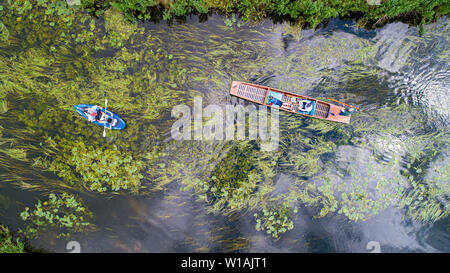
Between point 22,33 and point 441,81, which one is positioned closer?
point 22,33

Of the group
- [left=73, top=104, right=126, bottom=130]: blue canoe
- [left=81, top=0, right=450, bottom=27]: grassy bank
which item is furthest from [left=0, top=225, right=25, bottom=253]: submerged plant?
[left=81, top=0, right=450, bottom=27]: grassy bank

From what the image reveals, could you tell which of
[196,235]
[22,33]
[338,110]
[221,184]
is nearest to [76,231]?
[196,235]

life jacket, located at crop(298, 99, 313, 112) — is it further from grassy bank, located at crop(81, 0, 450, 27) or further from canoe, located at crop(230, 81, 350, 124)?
grassy bank, located at crop(81, 0, 450, 27)

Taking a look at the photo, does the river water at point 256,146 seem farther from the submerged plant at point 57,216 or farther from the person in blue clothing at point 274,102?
the person in blue clothing at point 274,102

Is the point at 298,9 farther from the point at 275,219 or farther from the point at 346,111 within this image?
the point at 275,219

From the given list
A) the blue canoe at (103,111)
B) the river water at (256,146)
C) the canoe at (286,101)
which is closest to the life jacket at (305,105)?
the canoe at (286,101)

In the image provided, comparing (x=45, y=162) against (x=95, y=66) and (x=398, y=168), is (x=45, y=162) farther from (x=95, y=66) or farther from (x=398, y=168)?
(x=398, y=168)
